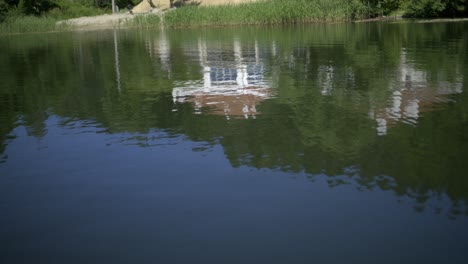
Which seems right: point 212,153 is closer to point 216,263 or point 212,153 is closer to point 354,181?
point 354,181

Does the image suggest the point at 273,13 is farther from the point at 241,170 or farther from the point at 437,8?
the point at 241,170

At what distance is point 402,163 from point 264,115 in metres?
3.82

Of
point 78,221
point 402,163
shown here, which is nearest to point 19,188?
point 78,221

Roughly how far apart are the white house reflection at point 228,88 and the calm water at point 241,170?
0.28 feet

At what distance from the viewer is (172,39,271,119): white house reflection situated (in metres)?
12.2

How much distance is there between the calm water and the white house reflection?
86mm

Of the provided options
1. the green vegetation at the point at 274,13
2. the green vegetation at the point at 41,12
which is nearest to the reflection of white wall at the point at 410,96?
the green vegetation at the point at 274,13

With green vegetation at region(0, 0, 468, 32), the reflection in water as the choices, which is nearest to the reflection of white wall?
the reflection in water

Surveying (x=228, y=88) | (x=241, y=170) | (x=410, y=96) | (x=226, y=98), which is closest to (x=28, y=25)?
(x=228, y=88)

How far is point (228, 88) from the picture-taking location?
14773 mm

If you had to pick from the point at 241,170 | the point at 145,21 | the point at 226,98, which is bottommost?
the point at 241,170

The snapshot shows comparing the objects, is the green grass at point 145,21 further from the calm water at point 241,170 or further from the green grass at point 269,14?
the calm water at point 241,170

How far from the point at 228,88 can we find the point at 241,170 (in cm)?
693

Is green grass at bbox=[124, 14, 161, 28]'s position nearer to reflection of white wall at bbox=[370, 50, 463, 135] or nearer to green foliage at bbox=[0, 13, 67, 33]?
green foliage at bbox=[0, 13, 67, 33]
